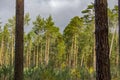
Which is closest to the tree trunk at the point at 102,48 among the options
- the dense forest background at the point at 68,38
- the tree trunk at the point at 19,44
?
the tree trunk at the point at 19,44

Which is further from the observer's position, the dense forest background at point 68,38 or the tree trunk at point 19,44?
the dense forest background at point 68,38

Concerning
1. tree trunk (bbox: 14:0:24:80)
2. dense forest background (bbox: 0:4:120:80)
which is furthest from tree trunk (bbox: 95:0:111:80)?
dense forest background (bbox: 0:4:120:80)

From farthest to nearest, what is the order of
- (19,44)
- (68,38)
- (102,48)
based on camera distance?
A: 1. (68,38)
2. (19,44)
3. (102,48)

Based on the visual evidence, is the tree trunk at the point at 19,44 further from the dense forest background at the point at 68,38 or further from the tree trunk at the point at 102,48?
the dense forest background at the point at 68,38

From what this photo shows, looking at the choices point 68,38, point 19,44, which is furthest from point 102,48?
point 68,38

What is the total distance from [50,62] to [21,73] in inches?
216

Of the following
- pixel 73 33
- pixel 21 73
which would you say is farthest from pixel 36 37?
pixel 21 73

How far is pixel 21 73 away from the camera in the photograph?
37.6ft

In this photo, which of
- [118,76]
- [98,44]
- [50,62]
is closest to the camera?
[98,44]

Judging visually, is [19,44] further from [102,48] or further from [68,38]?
[68,38]

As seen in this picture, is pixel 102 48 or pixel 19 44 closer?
pixel 102 48

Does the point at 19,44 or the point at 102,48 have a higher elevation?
the point at 19,44

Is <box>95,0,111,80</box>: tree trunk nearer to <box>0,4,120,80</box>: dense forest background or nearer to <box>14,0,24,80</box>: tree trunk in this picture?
<box>14,0,24,80</box>: tree trunk

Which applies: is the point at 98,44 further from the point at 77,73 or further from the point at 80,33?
the point at 80,33
